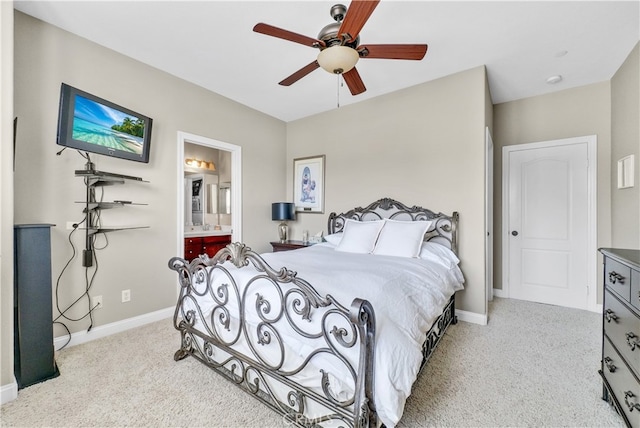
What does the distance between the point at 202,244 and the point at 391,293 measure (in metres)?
3.57

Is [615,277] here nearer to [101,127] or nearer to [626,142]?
[626,142]

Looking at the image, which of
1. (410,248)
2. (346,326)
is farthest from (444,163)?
(346,326)

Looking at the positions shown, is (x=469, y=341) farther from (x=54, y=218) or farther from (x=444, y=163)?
(x=54, y=218)

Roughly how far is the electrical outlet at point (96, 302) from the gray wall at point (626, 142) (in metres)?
5.21

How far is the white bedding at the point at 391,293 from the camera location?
1216 mm

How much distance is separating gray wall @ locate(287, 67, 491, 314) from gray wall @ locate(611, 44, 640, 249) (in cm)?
126

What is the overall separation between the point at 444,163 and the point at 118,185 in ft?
11.8

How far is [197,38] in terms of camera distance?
101 inches

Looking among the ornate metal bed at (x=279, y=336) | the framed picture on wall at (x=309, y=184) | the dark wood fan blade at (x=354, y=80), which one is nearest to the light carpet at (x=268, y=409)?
the ornate metal bed at (x=279, y=336)

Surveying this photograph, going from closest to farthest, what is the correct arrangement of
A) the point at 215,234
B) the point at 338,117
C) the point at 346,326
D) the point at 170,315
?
1. the point at 346,326
2. the point at 170,315
3. the point at 338,117
4. the point at 215,234

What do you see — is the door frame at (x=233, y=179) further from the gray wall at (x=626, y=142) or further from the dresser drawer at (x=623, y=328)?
the gray wall at (x=626, y=142)

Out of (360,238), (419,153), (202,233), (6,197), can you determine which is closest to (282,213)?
(202,233)

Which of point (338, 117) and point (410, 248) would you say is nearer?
point (410, 248)

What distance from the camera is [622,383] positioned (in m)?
1.45
